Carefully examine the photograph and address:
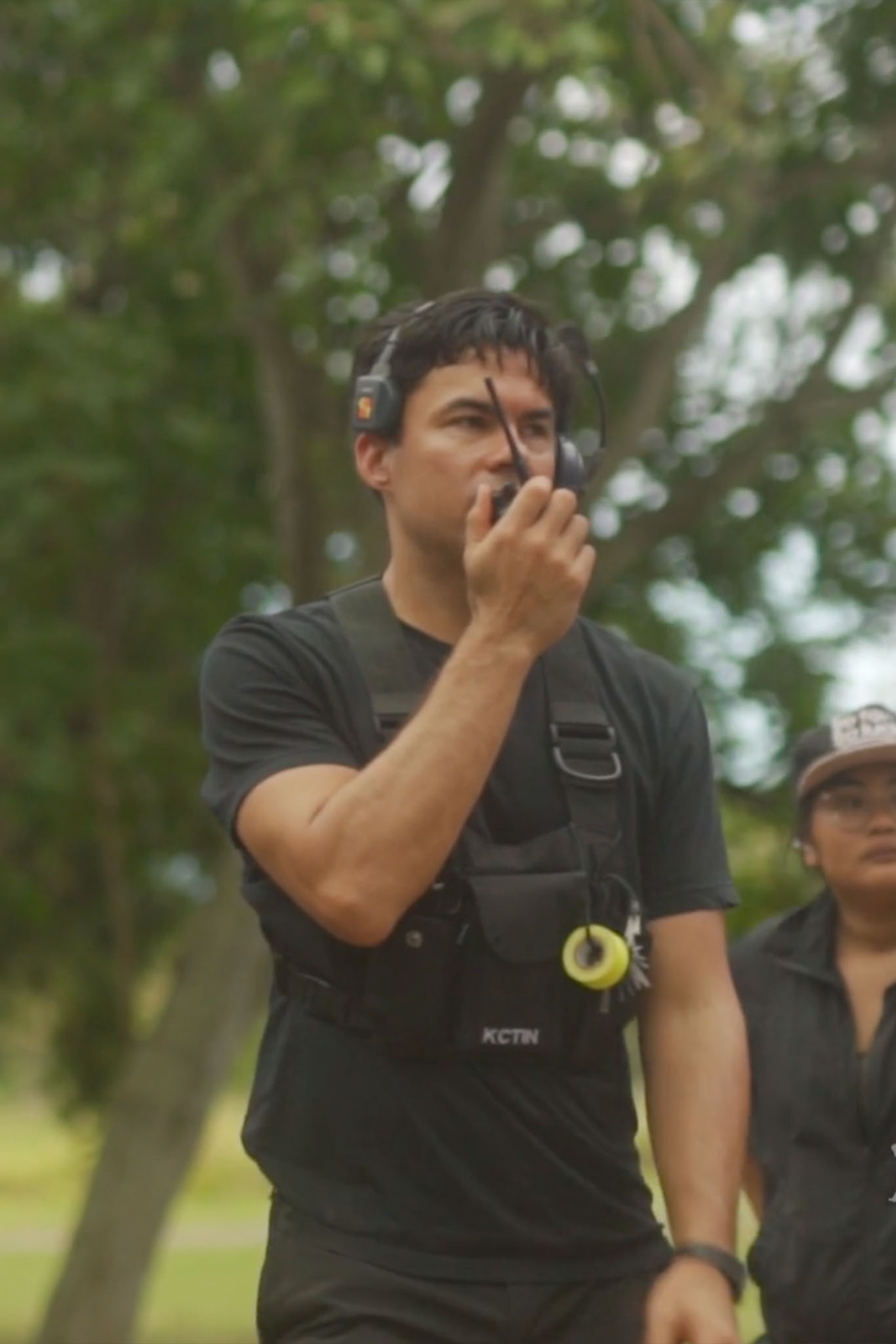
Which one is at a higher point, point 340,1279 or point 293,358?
point 293,358

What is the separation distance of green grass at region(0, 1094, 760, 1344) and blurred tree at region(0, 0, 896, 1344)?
195 centimetres

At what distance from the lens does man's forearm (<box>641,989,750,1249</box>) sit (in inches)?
140

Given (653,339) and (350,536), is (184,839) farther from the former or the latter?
(653,339)

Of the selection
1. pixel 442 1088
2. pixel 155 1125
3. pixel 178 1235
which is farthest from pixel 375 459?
pixel 178 1235

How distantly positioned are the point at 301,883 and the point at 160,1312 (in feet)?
77.8

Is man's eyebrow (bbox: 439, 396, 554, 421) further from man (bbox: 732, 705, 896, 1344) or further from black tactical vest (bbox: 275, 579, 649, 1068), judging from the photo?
man (bbox: 732, 705, 896, 1344)

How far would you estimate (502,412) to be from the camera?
142 inches

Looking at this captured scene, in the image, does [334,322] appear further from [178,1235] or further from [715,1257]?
[178,1235]

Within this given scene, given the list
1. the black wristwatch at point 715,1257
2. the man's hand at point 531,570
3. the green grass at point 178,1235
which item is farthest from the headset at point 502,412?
the green grass at point 178,1235

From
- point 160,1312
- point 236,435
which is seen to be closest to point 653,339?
point 236,435

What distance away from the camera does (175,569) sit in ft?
57.7

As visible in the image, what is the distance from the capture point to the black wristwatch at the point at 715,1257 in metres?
3.53

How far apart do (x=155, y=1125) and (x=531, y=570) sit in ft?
42.2

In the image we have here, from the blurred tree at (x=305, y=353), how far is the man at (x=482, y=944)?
690cm
